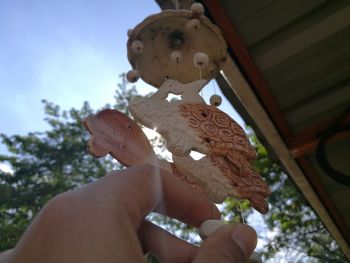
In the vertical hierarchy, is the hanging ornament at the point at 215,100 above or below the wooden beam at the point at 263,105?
above

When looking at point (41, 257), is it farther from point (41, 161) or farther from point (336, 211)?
point (41, 161)

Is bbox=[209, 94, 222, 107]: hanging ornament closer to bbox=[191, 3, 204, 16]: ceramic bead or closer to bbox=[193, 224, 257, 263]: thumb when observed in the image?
bbox=[191, 3, 204, 16]: ceramic bead

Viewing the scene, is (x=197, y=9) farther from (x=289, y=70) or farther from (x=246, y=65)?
(x=289, y=70)

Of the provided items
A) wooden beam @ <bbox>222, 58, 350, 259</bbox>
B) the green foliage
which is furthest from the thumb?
the green foliage

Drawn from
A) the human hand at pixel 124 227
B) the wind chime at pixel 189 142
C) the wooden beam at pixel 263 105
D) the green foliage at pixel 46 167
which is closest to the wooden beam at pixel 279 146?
the wooden beam at pixel 263 105

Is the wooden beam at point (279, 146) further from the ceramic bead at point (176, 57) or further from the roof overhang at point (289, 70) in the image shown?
the ceramic bead at point (176, 57)

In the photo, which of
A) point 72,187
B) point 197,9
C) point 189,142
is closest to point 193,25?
point 197,9

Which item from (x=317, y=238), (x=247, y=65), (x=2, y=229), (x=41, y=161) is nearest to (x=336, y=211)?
(x=247, y=65)
